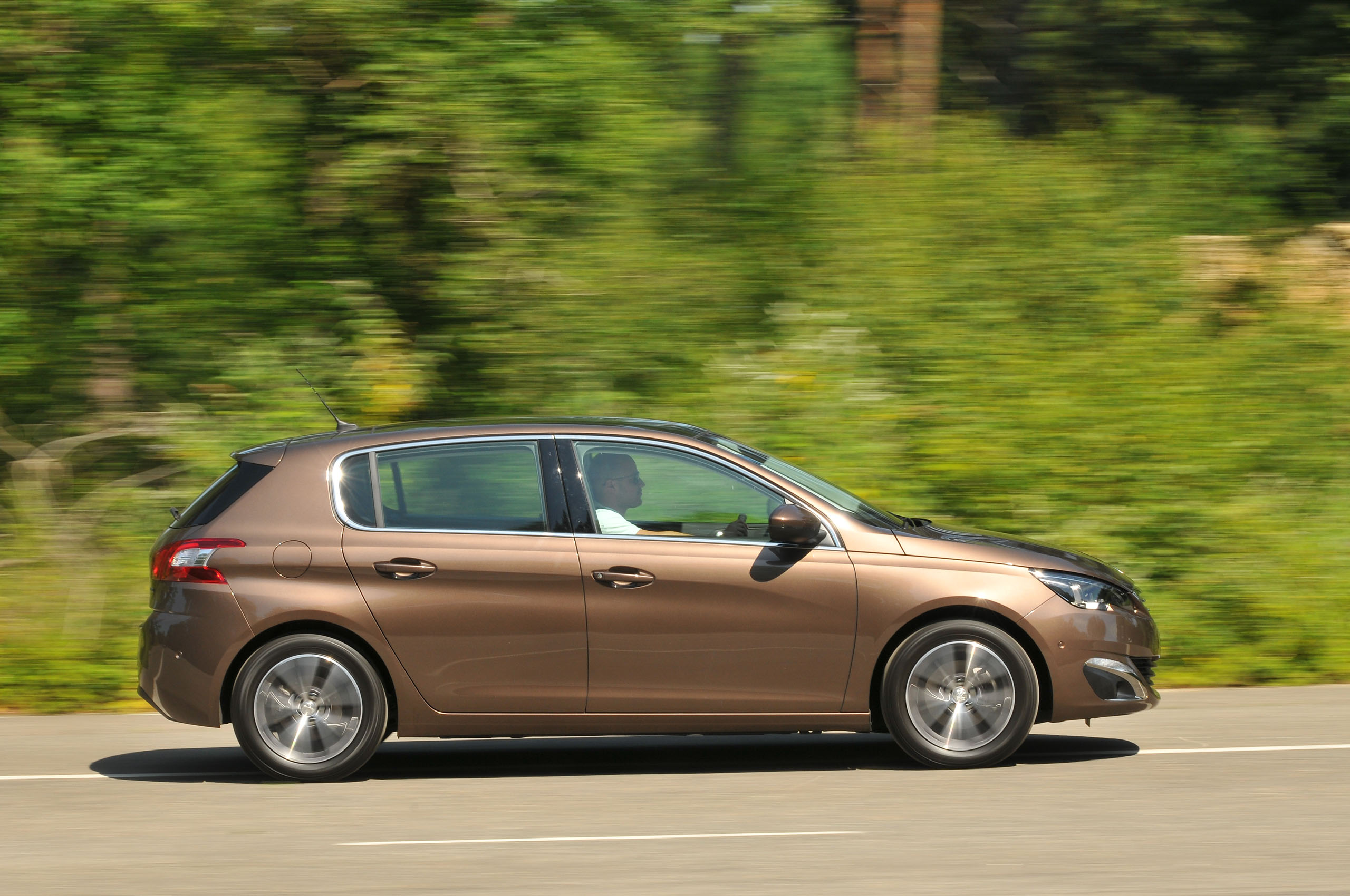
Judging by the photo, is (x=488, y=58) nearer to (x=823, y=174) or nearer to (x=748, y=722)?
(x=823, y=174)

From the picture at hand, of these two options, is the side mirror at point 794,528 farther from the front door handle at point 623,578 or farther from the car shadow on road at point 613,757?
the car shadow on road at point 613,757

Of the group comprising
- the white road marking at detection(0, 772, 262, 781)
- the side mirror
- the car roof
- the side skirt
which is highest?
the car roof

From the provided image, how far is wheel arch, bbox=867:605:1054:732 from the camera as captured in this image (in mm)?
6711

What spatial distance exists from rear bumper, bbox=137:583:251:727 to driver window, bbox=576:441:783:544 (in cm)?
175

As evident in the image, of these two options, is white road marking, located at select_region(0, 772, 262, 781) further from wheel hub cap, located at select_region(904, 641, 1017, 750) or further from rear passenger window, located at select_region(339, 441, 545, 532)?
wheel hub cap, located at select_region(904, 641, 1017, 750)

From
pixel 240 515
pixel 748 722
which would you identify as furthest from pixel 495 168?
pixel 748 722

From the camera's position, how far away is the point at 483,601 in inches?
262

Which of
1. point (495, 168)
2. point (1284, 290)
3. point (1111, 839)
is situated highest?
point (495, 168)

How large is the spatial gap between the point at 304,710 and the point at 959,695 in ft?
9.88

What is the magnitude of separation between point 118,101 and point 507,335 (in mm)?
3696

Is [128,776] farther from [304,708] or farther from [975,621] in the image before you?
[975,621]

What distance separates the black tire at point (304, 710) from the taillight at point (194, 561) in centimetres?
44

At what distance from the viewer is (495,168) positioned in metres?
12.3

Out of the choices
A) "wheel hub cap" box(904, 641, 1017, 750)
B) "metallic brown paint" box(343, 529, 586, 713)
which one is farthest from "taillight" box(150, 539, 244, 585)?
"wheel hub cap" box(904, 641, 1017, 750)
